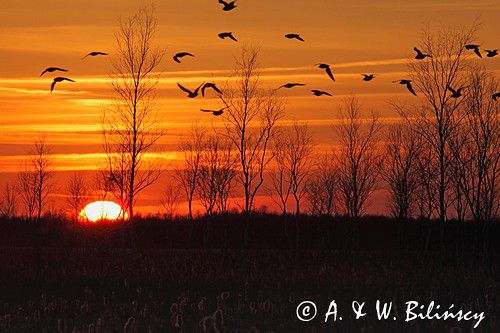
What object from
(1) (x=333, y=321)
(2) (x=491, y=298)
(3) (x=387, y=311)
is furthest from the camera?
(2) (x=491, y=298)

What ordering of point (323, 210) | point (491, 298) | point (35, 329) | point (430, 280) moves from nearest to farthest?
point (35, 329) < point (491, 298) < point (430, 280) < point (323, 210)

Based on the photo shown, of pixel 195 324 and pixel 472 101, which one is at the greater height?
pixel 472 101

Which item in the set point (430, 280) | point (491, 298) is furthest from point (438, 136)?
point (491, 298)

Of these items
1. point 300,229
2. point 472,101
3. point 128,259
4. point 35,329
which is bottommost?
point 35,329

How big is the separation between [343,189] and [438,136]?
24771 millimetres

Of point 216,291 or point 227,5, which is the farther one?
point 216,291

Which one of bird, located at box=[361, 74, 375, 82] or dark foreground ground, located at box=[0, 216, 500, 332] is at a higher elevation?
bird, located at box=[361, 74, 375, 82]

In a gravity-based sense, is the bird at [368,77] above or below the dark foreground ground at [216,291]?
above

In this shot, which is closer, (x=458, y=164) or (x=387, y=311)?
(x=387, y=311)

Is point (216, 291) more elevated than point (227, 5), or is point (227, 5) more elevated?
point (227, 5)

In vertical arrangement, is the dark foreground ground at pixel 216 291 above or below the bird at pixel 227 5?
below

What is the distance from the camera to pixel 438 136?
44875mm

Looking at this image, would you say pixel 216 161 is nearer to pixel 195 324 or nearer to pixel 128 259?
pixel 128 259

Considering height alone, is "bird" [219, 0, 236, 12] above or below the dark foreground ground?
above
